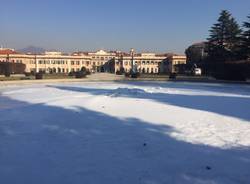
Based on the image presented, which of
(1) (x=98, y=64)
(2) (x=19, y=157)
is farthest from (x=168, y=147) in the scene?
(1) (x=98, y=64)

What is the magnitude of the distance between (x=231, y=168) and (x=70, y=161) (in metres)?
2.67

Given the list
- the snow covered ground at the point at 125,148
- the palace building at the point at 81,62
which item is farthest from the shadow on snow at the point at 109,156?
the palace building at the point at 81,62

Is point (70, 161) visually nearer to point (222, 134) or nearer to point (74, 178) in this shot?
point (74, 178)

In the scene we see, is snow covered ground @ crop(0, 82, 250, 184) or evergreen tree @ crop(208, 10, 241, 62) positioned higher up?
evergreen tree @ crop(208, 10, 241, 62)

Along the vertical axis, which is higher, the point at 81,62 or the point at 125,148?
the point at 125,148

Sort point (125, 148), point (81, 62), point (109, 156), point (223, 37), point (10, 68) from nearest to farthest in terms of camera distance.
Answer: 1. point (109, 156)
2. point (125, 148)
3. point (223, 37)
4. point (10, 68)
5. point (81, 62)

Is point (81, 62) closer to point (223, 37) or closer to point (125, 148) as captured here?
point (223, 37)

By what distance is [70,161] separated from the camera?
672cm

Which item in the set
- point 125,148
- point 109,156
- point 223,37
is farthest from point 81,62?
point 109,156

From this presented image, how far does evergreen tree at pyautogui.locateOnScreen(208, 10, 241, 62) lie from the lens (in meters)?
53.7

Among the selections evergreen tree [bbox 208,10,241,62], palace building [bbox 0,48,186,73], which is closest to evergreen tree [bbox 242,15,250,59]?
evergreen tree [bbox 208,10,241,62]

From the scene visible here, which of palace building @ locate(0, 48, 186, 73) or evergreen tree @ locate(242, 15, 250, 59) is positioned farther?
palace building @ locate(0, 48, 186, 73)

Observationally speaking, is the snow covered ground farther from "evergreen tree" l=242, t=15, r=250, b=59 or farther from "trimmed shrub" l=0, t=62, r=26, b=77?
"trimmed shrub" l=0, t=62, r=26, b=77

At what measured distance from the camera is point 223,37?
55312 mm
